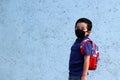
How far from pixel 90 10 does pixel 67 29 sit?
47cm

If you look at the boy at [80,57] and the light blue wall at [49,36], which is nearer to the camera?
the boy at [80,57]

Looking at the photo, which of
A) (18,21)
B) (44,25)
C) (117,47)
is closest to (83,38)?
(117,47)

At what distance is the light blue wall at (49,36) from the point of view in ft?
14.4

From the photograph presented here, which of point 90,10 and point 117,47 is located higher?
point 90,10

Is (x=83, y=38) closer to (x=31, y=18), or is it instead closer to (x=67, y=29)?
(x=67, y=29)

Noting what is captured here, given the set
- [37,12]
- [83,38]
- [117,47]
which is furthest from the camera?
[37,12]

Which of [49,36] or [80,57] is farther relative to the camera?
[49,36]

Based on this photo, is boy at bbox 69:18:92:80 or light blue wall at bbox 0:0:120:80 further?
light blue wall at bbox 0:0:120:80

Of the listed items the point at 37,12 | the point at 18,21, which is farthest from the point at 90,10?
the point at 18,21

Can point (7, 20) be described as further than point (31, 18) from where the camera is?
Yes

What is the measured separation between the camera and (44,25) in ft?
16.8

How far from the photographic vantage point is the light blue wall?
438 centimetres

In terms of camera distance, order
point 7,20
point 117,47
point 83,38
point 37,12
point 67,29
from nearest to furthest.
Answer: point 83,38 < point 117,47 < point 67,29 < point 37,12 < point 7,20

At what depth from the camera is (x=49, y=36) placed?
Answer: 16.6 feet
